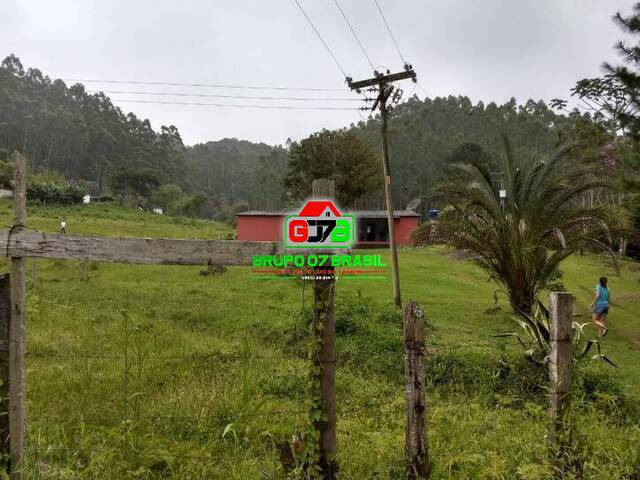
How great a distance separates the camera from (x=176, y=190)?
5856 cm

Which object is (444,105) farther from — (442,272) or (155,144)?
(442,272)

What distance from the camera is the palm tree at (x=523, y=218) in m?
9.02

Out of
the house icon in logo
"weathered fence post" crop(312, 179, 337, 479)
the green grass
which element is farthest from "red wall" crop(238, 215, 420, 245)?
"weathered fence post" crop(312, 179, 337, 479)

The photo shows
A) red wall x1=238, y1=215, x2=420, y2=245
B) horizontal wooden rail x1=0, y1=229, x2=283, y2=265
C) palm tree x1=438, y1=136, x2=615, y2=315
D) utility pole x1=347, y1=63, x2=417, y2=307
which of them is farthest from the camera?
red wall x1=238, y1=215, x2=420, y2=245

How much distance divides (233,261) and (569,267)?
69.6ft

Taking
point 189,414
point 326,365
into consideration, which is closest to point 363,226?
point 189,414

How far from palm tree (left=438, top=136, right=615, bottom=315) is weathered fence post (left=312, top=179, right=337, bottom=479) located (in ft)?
23.6

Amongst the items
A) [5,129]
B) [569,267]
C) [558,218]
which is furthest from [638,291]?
[5,129]

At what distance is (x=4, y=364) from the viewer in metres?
2.94

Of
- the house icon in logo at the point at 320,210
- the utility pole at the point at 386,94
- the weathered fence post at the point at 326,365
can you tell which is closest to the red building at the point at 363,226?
the utility pole at the point at 386,94

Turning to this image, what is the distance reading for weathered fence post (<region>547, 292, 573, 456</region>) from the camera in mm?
2953

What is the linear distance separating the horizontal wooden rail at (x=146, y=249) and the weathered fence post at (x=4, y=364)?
0.36 m

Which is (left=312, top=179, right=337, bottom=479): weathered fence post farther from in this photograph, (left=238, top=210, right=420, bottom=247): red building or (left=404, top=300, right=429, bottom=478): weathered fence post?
(left=238, top=210, right=420, bottom=247): red building

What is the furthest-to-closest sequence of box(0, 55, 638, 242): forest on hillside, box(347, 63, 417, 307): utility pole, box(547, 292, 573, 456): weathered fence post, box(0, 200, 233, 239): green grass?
box(0, 55, 638, 242): forest on hillside < box(0, 200, 233, 239): green grass < box(347, 63, 417, 307): utility pole < box(547, 292, 573, 456): weathered fence post
